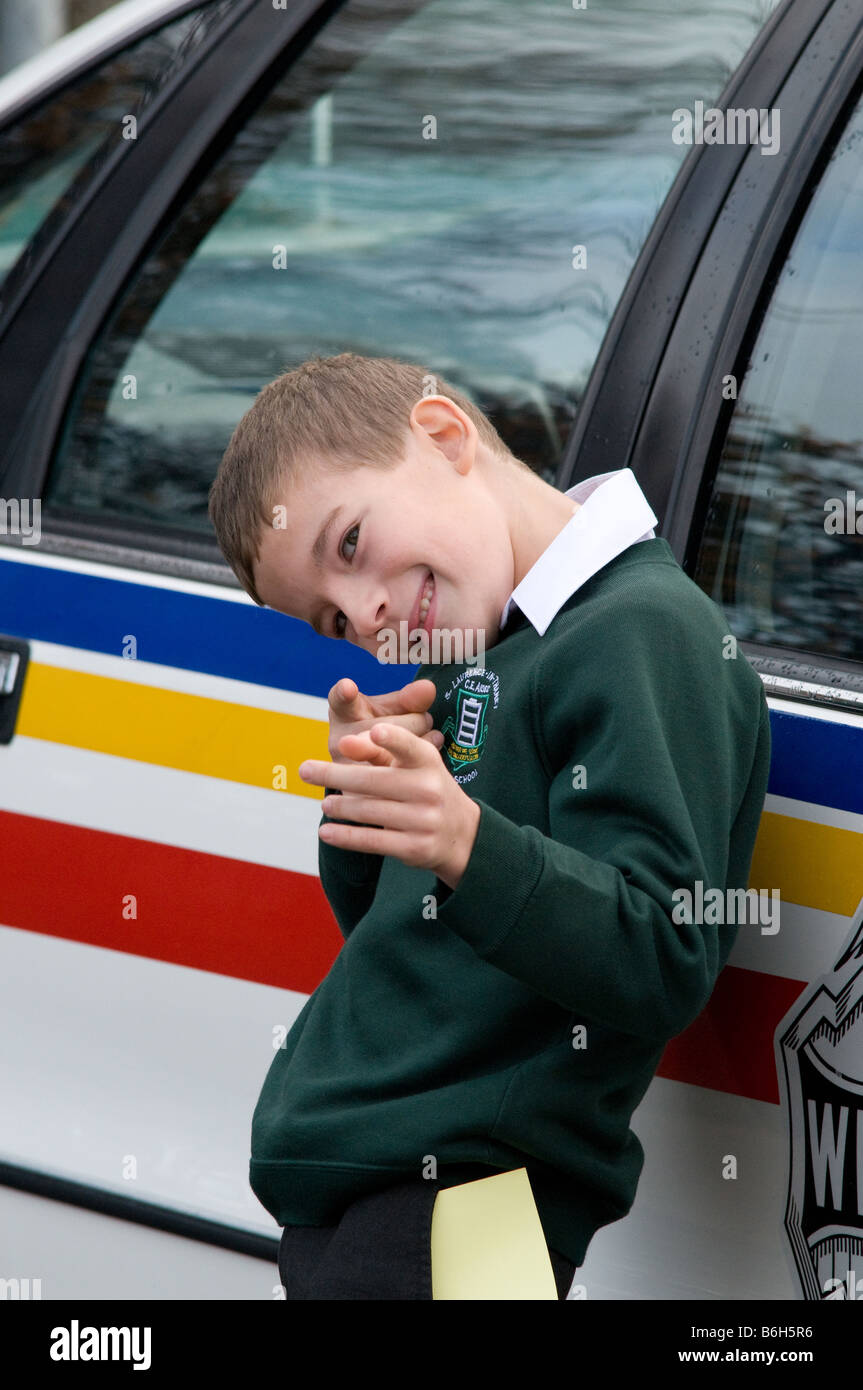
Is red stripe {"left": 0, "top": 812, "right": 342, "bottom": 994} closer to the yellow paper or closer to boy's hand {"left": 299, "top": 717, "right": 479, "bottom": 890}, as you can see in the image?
the yellow paper

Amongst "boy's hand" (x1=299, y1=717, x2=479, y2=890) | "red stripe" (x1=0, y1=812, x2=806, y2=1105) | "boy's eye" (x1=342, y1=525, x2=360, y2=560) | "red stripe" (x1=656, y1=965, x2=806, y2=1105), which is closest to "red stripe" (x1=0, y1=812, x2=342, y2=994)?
"red stripe" (x1=0, y1=812, x2=806, y2=1105)

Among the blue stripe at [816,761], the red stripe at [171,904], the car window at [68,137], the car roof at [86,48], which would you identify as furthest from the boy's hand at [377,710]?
the car roof at [86,48]

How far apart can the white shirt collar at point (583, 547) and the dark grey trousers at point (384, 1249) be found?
468 millimetres

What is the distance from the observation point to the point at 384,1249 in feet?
3.94

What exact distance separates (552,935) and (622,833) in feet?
0.32

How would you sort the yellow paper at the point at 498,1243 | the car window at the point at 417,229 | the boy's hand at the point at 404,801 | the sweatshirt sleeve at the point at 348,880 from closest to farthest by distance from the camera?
1. the boy's hand at the point at 404,801
2. the yellow paper at the point at 498,1243
3. the sweatshirt sleeve at the point at 348,880
4. the car window at the point at 417,229

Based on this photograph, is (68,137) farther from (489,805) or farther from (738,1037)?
(738,1037)

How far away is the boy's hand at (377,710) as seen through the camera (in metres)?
1.19

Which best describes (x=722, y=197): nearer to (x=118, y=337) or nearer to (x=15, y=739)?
(x=118, y=337)

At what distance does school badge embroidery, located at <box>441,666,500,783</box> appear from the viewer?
1241 millimetres

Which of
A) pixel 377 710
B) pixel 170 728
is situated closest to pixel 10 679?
pixel 170 728

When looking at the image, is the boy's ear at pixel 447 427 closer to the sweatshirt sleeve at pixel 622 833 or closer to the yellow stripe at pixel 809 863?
the sweatshirt sleeve at pixel 622 833

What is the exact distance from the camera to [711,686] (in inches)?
45.2

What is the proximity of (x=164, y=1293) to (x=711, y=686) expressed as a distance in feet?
3.43
